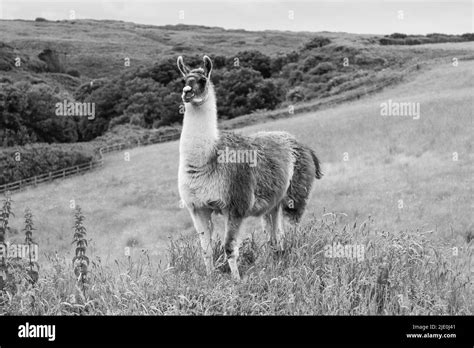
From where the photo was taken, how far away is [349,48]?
84688 mm

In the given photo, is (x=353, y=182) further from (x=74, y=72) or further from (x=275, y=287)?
(x=74, y=72)

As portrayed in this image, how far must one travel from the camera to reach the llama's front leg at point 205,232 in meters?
8.13

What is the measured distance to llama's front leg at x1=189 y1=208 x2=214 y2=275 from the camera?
320 inches

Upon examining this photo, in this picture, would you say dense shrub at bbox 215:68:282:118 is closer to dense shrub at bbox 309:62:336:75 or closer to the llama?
dense shrub at bbox 309:62:336:75

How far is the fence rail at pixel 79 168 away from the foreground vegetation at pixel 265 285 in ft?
138

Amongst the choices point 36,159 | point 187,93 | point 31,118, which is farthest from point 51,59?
point 187,93

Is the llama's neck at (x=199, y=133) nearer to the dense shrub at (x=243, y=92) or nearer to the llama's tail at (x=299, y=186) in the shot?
the llama's tail at (x=299, y=186)

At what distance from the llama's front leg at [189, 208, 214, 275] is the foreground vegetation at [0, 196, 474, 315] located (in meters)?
0.15

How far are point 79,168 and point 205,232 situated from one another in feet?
153

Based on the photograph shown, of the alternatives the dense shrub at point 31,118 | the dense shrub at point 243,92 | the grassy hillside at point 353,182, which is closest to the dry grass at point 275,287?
the grassy hillside at point 353,182

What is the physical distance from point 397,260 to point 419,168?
21071 mm

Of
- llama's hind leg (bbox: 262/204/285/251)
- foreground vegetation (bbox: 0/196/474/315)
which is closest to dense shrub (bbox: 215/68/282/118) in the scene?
llama's hind leg (bbox: 262/204/285/251)
